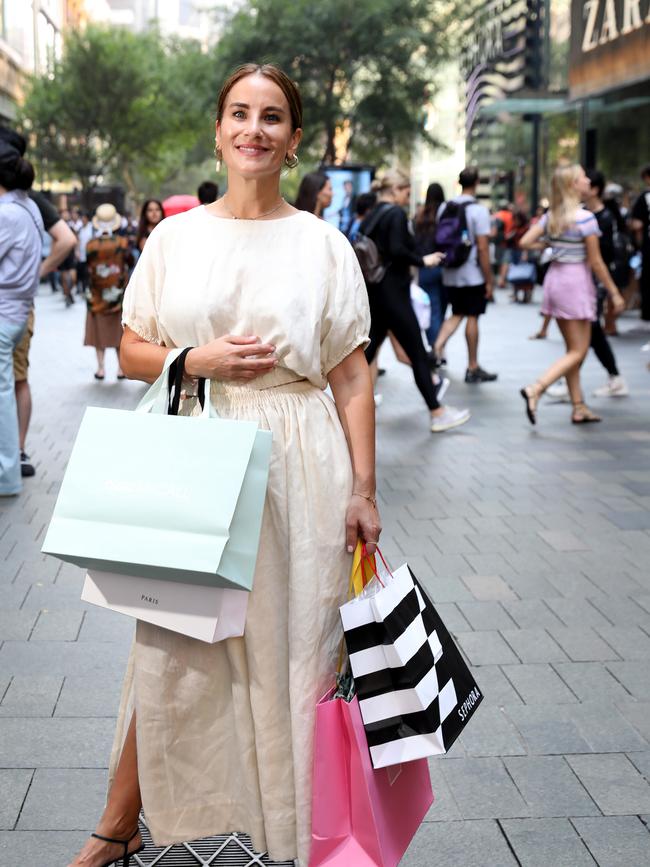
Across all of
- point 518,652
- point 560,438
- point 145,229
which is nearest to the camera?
point 518,652

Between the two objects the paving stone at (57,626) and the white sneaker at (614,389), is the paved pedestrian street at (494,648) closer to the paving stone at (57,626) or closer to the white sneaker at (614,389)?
the paving stone at (57,626)

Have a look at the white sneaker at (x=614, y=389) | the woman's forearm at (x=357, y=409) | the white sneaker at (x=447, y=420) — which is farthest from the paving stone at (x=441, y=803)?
the white sneaker at (x=614, y=389)

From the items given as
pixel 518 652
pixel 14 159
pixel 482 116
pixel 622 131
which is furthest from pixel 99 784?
pixel 482 116

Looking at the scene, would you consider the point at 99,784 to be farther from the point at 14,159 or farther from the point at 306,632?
the point at 14,159

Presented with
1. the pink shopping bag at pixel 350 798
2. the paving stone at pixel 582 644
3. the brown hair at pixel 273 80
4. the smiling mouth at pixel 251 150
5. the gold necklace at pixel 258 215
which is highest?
the brown hair at pixel 273 80

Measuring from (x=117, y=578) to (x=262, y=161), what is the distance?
94 cm

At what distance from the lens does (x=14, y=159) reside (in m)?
6.88

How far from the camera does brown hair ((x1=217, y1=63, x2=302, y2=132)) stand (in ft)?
8.96

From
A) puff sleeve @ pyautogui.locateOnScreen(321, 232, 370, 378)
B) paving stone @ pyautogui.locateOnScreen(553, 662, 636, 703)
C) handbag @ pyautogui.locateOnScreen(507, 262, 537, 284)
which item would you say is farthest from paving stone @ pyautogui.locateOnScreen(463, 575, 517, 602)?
handbag @ pyautogui.locateOnScreen(507, 262, 537, 284)

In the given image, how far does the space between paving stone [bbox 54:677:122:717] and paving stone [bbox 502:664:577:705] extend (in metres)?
1.38

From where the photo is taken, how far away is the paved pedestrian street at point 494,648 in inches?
132

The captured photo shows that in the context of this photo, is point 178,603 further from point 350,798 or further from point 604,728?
Result: point 604,728

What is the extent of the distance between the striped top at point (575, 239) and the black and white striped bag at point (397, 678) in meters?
7.35

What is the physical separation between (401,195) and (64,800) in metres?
7.22
